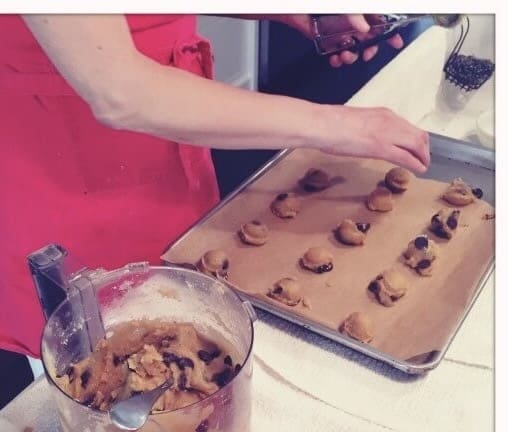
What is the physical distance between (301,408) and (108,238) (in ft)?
1.04

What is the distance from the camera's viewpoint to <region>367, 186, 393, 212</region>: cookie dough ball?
0.76 metres

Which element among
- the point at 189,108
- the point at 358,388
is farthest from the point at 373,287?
the point at 189,108

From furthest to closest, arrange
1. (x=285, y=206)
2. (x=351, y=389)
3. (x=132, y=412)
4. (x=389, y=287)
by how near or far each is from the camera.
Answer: (x=285, y=206) → (x=389, y=287) → (x=351, y=389) → (x=132, y=412)

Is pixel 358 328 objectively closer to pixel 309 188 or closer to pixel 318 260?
pixel 318 260

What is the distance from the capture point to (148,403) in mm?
391

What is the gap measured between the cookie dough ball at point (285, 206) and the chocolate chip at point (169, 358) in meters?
0.33

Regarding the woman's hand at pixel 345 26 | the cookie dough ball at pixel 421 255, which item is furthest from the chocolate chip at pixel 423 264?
the woman's hand at pixel 345 26

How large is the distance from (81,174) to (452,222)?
379mm

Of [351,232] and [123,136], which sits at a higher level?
[123,136]

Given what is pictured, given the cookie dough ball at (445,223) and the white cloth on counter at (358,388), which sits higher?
the white cloth on counter at (358,388)

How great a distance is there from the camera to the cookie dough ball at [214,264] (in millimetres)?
667

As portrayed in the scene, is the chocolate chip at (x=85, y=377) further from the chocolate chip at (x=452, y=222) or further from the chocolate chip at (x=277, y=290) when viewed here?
the chocolate chip at (x=452, y=222)

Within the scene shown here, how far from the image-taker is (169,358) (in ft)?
1.44
